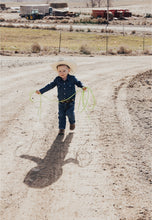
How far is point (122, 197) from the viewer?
4359 millimetres

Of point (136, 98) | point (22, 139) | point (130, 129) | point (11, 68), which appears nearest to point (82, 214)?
point (22, 139)

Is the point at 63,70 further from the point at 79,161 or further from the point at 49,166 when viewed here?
the point at 49,166

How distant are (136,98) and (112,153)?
438 centimetres

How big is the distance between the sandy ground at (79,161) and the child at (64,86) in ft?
1.55

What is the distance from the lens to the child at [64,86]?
6168 mm

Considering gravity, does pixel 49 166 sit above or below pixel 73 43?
below

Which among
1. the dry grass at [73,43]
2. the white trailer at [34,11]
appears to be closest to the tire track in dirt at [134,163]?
the dry grass at [73,43]

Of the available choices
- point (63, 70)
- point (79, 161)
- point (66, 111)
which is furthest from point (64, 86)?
point (79, 161)

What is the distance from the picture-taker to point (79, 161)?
5418 millimetres

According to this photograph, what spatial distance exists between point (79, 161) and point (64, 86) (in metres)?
1.57

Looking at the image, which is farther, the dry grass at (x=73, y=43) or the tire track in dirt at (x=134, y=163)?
the dry grass at (x=73, y=43)

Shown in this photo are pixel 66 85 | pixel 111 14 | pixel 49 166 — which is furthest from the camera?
pixel 111 14

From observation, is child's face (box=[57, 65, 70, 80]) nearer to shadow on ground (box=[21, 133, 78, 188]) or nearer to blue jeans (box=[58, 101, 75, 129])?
blue jeans (box=[58, 101, 75, 129])

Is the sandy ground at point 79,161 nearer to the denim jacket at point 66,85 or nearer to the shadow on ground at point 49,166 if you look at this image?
the shadow on ground at point 49,166
